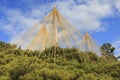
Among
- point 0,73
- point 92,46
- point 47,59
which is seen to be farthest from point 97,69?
point 0,73

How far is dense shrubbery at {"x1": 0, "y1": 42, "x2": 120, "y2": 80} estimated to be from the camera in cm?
744

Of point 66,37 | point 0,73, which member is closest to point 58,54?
point 0,73

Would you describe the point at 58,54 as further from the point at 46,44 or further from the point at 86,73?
the point at 46,44

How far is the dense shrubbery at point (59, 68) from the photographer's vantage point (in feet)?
24.4

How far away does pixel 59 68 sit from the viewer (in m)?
8.08

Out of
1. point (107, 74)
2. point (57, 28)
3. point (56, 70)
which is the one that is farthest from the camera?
point (107, 74)

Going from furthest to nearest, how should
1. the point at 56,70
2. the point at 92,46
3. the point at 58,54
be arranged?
the point at 58,54 → the point at 92,46 → the point at 56,70

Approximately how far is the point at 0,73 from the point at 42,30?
290 centimetres

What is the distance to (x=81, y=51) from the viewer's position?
25.9ft

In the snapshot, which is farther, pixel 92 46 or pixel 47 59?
pixel 47 59

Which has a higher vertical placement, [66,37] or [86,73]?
[66,37]

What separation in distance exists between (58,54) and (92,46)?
1.68 meters

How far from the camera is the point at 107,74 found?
8688 millimetres

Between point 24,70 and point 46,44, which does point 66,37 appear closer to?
point 46,44
